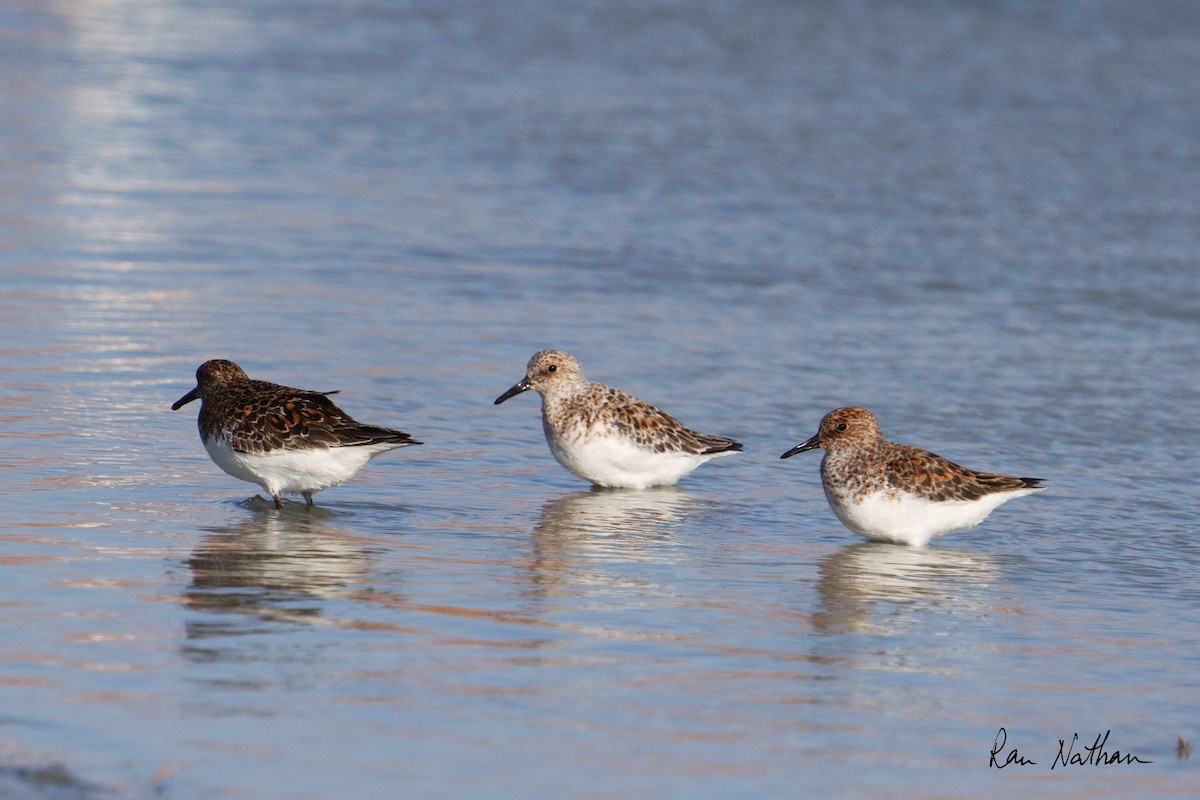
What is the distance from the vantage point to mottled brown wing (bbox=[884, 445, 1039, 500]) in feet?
34.4

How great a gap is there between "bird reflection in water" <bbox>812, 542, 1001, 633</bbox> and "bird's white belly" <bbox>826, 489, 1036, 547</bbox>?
12cm

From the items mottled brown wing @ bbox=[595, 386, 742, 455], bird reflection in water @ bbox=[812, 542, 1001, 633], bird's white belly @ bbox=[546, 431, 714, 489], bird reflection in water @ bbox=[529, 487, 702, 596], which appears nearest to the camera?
bird reflection in water @ bbox=[812, 542, 1001, 633]

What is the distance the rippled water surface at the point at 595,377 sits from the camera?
6812mm

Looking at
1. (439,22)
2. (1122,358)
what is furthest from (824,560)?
(439,22)

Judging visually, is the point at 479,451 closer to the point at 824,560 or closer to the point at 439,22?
the point at 824,560

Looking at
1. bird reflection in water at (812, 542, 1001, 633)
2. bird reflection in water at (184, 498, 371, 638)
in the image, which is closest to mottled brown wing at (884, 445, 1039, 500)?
bird reflection in water at (812, 542, 1001, 633)

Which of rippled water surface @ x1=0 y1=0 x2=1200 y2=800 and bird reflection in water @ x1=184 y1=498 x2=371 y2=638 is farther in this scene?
bird reflection in water @ x1=184 y1=498 x2=371 y2=638

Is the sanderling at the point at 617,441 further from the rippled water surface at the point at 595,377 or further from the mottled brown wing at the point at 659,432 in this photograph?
the rippled water surface at the point at 595,377

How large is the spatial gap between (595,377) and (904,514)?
4687 mm

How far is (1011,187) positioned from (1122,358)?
8.57 metres

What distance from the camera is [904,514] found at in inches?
412

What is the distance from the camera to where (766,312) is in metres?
17.1
